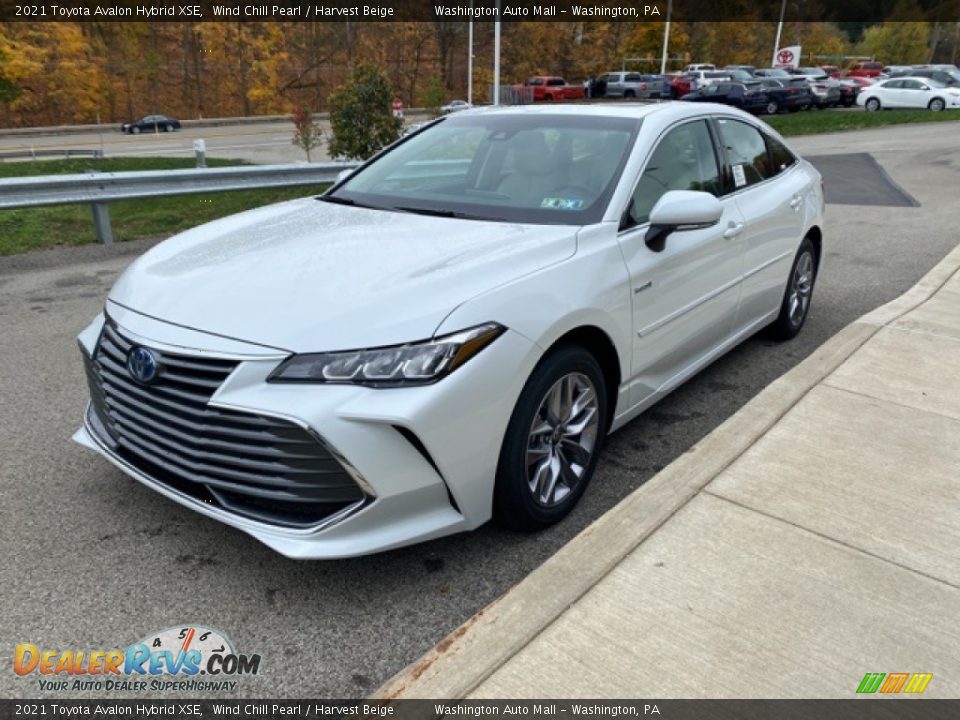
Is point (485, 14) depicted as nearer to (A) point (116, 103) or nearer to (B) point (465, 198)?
(A) point (116, 103)

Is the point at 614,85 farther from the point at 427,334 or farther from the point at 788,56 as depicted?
the point at 427,334

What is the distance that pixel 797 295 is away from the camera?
543 centimetres

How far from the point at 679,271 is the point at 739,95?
106 ft

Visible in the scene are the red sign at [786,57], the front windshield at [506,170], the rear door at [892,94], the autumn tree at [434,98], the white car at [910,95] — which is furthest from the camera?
the red sign at [786,57]

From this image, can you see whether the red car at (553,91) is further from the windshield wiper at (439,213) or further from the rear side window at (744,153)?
the windshield wiper at (439,213)

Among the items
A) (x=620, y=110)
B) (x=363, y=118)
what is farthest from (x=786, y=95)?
(x=620, y=110)

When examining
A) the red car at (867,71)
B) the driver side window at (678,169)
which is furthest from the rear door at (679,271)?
the red car at (867,71)

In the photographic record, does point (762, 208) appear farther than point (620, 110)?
Yes

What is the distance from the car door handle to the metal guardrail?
535cm

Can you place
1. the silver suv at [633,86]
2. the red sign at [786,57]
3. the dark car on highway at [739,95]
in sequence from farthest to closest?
the red sign at [786,57], the silver suv at [633,86], the dark car on highway at [739,95]

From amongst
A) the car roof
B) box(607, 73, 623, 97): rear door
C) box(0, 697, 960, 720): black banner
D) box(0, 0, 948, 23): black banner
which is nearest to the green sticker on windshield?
the car roof

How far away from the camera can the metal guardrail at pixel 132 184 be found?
757 centimetres

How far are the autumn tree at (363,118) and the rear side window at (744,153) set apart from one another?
10593mm

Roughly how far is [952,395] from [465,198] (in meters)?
2.82
